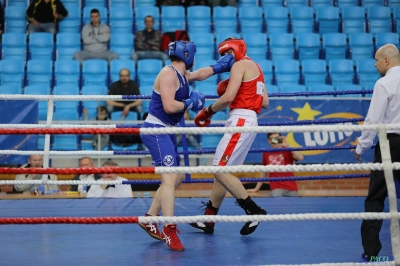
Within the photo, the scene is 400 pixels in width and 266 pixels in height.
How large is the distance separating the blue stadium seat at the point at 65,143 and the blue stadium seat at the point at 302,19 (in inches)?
172

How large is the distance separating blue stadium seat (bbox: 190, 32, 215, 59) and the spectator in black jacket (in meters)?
2.24

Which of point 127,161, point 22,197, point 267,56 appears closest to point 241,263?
point 22,197

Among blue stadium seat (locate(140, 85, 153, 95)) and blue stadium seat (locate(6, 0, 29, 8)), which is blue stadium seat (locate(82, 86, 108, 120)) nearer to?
blue stadium seat (locate(140, 85, 153, 95))

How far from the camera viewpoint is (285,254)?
3613 millimetres

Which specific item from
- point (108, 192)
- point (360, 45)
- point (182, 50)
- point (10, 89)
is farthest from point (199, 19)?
point (182, 50)

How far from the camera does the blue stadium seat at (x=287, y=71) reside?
9.20 metres

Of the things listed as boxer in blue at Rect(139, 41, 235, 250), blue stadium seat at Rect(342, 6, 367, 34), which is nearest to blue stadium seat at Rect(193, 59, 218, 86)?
blue stadium seat at Rect(342, 6, 367, 34)

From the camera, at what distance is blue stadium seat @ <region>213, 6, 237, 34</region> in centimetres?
1002

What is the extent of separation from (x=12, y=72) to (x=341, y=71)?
4971 millimetres

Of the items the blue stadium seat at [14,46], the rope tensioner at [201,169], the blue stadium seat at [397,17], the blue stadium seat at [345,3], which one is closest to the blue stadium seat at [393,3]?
the blue stadium seat at [397,17]

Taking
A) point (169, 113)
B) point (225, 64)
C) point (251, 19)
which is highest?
point (251, 19)

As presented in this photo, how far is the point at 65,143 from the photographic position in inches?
307

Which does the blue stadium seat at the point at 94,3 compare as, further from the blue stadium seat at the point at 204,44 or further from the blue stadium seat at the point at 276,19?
the blue stadium seat at the point at 276,19

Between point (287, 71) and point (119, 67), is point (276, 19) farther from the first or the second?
point (119, 67)
